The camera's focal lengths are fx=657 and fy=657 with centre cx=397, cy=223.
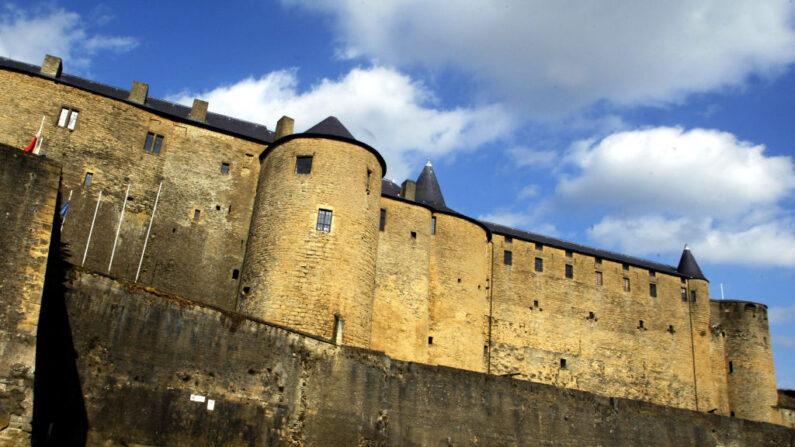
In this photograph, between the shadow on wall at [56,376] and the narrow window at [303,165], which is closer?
the shadow on wall at [56,376]

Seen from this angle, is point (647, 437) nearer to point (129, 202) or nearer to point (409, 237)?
point (409, 237)

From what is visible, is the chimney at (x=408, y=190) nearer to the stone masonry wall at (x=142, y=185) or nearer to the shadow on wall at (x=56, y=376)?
the stone masonry wall at (x=142, y=185)

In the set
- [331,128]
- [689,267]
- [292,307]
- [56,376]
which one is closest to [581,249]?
[689,267]

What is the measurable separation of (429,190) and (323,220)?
9.84m

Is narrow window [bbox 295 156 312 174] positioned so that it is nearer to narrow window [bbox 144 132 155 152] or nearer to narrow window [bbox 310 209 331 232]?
narrow window [bbox 310 209 331 232]

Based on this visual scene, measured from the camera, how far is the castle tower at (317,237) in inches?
843

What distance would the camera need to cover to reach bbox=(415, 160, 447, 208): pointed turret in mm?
31094

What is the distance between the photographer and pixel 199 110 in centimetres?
2770

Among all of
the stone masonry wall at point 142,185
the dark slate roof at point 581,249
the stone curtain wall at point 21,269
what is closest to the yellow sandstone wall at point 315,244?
the stone masonry wall at point 142,185

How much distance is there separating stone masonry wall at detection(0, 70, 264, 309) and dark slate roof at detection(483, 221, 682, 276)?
48.7 feet

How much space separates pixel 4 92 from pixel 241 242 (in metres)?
10.0

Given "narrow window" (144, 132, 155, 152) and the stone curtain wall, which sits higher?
"narrow window" (144, 132, 155, 152)

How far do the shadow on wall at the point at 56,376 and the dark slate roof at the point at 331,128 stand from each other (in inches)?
446

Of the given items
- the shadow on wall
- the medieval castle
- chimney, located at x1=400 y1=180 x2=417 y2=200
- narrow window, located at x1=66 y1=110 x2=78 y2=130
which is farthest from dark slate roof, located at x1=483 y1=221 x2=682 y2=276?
the shadow on wall
